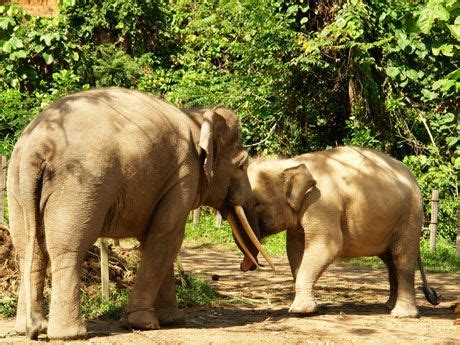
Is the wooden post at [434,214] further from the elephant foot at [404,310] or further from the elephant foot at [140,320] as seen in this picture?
the elephant foot at [140,320]

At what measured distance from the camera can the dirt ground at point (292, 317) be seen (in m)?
7.02

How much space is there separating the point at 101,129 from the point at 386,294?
4.70 m

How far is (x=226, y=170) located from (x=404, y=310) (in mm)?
2201

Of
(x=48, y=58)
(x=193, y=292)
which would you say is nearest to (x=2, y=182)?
(x=48, y=58)

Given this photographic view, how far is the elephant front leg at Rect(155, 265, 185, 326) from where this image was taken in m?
7.66

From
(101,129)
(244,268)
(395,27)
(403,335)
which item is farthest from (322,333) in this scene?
(395,27)

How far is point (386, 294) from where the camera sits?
10.1 m

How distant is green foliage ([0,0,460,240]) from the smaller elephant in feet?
20.6

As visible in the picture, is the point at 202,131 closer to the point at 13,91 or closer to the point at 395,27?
the point at 13,91

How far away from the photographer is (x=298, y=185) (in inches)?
337

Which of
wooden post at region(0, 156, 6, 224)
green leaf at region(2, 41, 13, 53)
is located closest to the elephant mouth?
wooden post at region(0, 156, 6, 224)

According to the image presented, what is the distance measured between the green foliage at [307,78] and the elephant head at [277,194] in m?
6.30

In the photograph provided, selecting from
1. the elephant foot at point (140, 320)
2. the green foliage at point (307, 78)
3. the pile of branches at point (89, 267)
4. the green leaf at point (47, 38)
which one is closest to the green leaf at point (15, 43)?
the green foliage at point (307, 78)

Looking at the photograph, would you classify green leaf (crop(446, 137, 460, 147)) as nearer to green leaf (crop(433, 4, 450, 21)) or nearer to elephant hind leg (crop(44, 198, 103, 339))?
green leaf (crop(433, 4, 450, 21))
